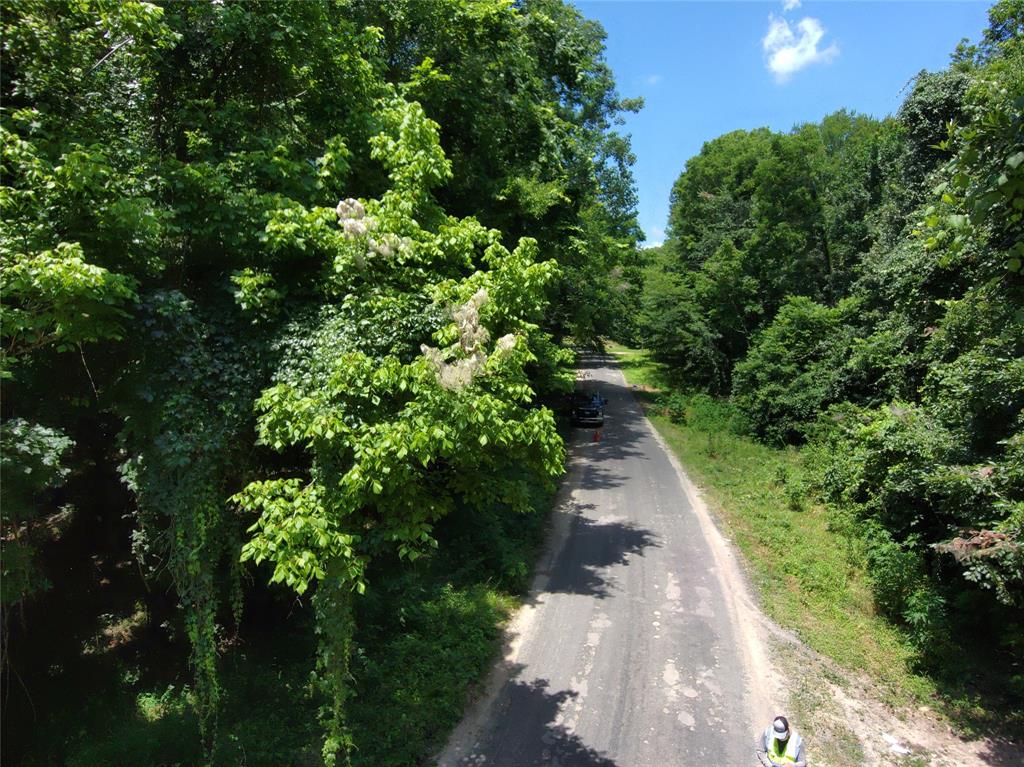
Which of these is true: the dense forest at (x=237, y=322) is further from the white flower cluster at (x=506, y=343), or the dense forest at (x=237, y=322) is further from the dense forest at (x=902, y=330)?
the dense forest at (x=902, y=330)

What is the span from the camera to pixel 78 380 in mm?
7070

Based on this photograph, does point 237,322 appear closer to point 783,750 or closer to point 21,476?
point 21,476

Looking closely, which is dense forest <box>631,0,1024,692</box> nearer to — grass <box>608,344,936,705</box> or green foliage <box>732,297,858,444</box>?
green foliage <box>732,297,858,444</box>

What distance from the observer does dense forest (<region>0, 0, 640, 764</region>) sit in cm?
565

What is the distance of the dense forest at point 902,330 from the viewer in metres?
8.23

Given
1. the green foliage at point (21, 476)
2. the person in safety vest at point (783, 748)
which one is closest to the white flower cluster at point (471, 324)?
the green foliage at point (21, 476)

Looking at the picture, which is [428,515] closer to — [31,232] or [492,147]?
[31,232]

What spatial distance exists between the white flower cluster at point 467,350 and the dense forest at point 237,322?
0.03m

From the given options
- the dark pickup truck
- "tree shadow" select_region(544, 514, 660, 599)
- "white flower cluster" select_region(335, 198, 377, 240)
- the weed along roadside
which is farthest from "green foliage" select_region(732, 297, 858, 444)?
"white flower cluster" select_region(335, 198, 377, 240)

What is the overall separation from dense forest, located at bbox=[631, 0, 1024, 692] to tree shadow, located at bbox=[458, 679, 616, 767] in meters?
6.04

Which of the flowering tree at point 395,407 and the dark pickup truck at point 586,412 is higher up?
the flowering tree at point 395,407

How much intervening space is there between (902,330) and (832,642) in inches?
384

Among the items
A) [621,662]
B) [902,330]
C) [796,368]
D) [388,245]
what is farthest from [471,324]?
[796,368]

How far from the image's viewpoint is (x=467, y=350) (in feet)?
19.5
